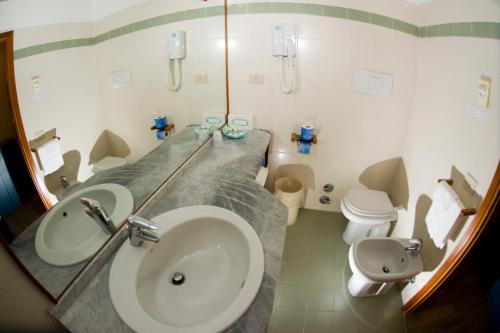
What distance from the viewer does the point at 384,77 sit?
184cm

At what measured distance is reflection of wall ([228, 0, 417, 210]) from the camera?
1.76m

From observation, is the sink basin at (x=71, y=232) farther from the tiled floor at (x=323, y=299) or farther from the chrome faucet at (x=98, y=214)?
the tiled floor at (x=323, y=299)

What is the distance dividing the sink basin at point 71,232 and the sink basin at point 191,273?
0.33 ft

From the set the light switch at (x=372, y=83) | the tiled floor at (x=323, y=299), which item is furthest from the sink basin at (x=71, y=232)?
the light switch at (x=372, y=83)

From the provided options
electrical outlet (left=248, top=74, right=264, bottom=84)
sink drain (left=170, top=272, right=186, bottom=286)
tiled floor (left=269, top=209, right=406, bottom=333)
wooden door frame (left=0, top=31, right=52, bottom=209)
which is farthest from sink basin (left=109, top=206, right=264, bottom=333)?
electrical outlet (left=248, top=74, right=264, bottom=84)

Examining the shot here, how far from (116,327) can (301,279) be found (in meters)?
1.48

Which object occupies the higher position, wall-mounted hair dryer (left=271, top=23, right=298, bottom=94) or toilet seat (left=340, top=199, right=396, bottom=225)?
wall-mounted hair dryer (left=271, top=23, right=298, bottom=94)

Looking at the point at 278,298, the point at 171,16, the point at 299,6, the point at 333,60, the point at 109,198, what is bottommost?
the point at 278,298

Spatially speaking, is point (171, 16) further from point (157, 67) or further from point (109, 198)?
point (109, 198)

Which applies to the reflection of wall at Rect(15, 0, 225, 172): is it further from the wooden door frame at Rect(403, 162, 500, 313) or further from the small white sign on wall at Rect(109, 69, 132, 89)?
the wooden door frame at Rect(403, 162, 500, 313)

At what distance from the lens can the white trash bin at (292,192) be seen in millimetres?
2131

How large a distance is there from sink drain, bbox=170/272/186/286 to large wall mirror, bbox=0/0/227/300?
28 centimetres

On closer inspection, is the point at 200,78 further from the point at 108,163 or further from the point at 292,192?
the point at 292,192

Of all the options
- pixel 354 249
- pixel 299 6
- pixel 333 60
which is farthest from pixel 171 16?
pixel 354 249
